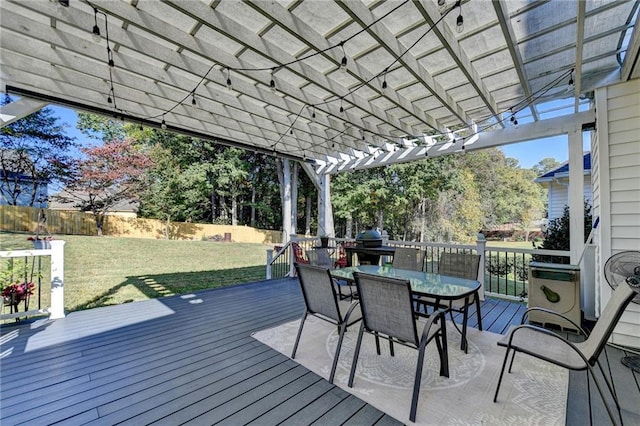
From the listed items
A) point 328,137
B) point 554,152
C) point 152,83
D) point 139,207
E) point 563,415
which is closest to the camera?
point 563,415

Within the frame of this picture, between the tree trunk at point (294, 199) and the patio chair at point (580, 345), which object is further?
the tree trunk at point (294, 199)

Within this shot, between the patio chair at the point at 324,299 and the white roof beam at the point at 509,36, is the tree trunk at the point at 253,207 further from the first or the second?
the white roof beam at the point at 509,36

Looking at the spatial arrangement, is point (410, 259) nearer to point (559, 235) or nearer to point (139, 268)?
point (559, 235)

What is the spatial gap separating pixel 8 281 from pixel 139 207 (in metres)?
14.6

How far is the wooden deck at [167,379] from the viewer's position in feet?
6.29

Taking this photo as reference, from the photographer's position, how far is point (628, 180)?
310 cm

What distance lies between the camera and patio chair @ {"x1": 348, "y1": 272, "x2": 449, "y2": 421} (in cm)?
197

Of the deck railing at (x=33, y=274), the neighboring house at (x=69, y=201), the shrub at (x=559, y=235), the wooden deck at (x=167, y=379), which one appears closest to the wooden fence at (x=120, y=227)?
the neighboring house at (x=69, y=201)

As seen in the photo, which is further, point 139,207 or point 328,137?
point 139,207

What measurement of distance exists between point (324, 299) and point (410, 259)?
2002 mm

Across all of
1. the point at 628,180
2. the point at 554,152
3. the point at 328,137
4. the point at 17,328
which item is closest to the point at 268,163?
the point at 328,137

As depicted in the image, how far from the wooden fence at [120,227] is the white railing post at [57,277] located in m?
9.36

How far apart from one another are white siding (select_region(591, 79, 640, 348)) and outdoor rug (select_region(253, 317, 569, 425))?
1.39 meters

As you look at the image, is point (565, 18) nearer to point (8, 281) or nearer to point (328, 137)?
point (328, 137)
